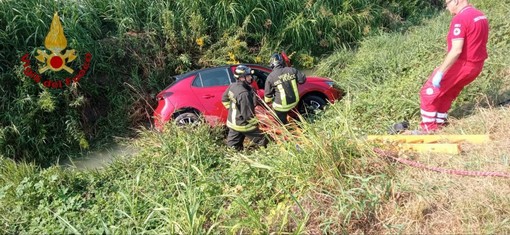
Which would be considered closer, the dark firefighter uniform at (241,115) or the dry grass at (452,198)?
the dry grass at (452,198)

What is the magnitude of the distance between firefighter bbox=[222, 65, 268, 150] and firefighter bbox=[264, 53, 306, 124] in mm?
526

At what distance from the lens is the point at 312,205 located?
327cm

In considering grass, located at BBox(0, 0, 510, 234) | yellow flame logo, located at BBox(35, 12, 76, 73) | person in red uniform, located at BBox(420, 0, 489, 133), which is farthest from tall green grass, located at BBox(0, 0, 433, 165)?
person in red uniform, located at BBox(420, 0, 489, 133)

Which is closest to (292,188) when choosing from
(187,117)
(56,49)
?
(187,117)

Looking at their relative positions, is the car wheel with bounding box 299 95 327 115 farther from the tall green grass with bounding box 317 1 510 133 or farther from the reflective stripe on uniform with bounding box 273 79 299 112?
the reflective stripe on uniform with bounding box 273 79 299 112

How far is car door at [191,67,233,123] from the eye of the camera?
6.81m

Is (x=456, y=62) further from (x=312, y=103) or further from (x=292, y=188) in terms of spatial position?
(x=312, y=103)

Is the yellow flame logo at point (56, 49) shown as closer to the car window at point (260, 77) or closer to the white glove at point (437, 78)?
the car window at point (260, 77)

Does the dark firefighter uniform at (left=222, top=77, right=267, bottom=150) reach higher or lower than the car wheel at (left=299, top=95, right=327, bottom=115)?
higher

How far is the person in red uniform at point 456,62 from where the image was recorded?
14.0 ft

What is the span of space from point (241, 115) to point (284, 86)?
0.88 m

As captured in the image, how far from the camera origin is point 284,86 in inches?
245

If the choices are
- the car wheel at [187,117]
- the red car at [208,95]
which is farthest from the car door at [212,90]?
the car wheel at [187,117]

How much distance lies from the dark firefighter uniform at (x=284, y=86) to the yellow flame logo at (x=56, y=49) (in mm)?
4016
